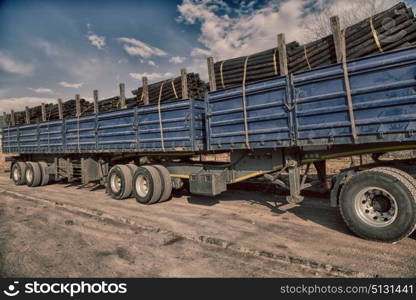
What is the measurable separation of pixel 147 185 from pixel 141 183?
1.21 ft

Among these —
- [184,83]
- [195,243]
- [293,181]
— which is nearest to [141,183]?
[184,83]

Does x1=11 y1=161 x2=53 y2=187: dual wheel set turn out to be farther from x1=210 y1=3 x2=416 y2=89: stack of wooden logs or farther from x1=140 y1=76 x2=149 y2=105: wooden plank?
x1=210 y1=3 x2=416 y2=89: stack of wooden logs

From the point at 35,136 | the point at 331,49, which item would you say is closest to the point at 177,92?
the point at 331,49

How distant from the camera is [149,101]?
880 centimetres

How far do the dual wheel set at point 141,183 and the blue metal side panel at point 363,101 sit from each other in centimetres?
422

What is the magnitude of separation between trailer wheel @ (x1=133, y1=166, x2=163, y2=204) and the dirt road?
306 mm

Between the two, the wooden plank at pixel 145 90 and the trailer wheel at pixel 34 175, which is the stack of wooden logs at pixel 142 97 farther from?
the trailer wheel at pixel 34 175

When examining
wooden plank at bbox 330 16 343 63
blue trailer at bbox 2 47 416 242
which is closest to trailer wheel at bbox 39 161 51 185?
blue trailer at bbox 2 47 416 242

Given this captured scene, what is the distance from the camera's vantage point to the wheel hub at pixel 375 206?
434 cm

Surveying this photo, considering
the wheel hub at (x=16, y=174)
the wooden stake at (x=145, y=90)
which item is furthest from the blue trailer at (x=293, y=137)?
the wheel hub at (x=16, y=174)

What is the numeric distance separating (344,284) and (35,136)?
13703mm

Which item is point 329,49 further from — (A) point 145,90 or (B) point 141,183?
(B) point 141,183

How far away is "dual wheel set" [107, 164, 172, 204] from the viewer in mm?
7750

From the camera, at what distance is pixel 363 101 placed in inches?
178
